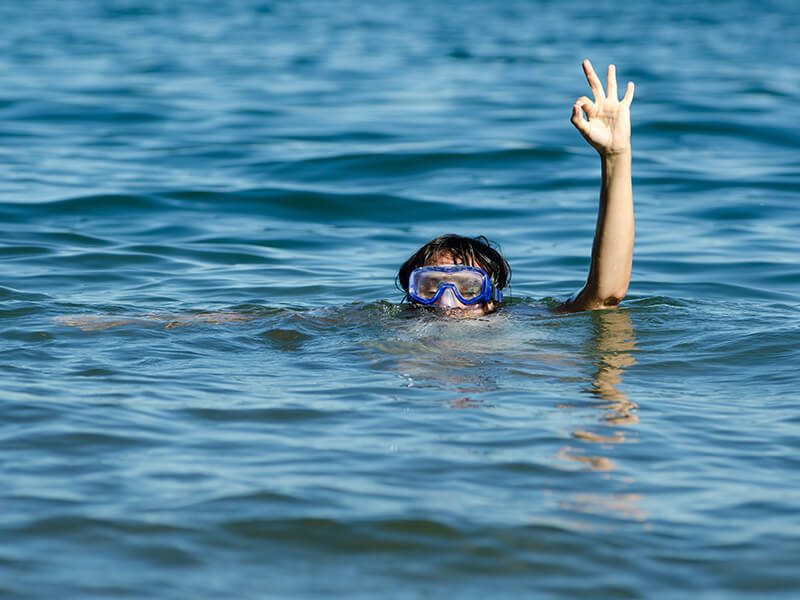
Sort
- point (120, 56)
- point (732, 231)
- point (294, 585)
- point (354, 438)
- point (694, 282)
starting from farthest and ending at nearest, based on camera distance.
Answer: point (120, 56) < point (732, 231) < point (694, 282) < point (354, 438) < point (294, 585)

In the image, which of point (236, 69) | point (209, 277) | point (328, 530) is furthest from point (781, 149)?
point (328, 530)

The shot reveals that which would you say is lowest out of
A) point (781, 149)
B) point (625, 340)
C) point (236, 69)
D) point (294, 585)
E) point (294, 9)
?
point (294, 585)

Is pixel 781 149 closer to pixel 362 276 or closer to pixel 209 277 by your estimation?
pixel 362 276

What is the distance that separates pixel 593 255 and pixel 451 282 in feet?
2.67

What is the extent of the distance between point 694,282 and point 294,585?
5743 mm

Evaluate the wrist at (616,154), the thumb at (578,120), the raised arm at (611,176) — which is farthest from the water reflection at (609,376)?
the thumb at (578,120)

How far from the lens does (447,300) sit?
6.43m

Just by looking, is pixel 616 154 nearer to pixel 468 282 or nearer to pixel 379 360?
pixel 468 282

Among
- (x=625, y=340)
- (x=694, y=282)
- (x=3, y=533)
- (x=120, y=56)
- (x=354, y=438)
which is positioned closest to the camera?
(x=3, y=533)

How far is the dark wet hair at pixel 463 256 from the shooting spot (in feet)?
21.7

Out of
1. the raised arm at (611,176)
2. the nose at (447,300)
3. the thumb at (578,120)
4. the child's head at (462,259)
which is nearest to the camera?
the thumb at (578,120)

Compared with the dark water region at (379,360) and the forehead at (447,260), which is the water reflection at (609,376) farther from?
the forehead at (447,260)

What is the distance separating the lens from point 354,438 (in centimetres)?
451

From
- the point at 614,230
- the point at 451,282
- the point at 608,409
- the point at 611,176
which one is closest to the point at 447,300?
the point at 451,282
